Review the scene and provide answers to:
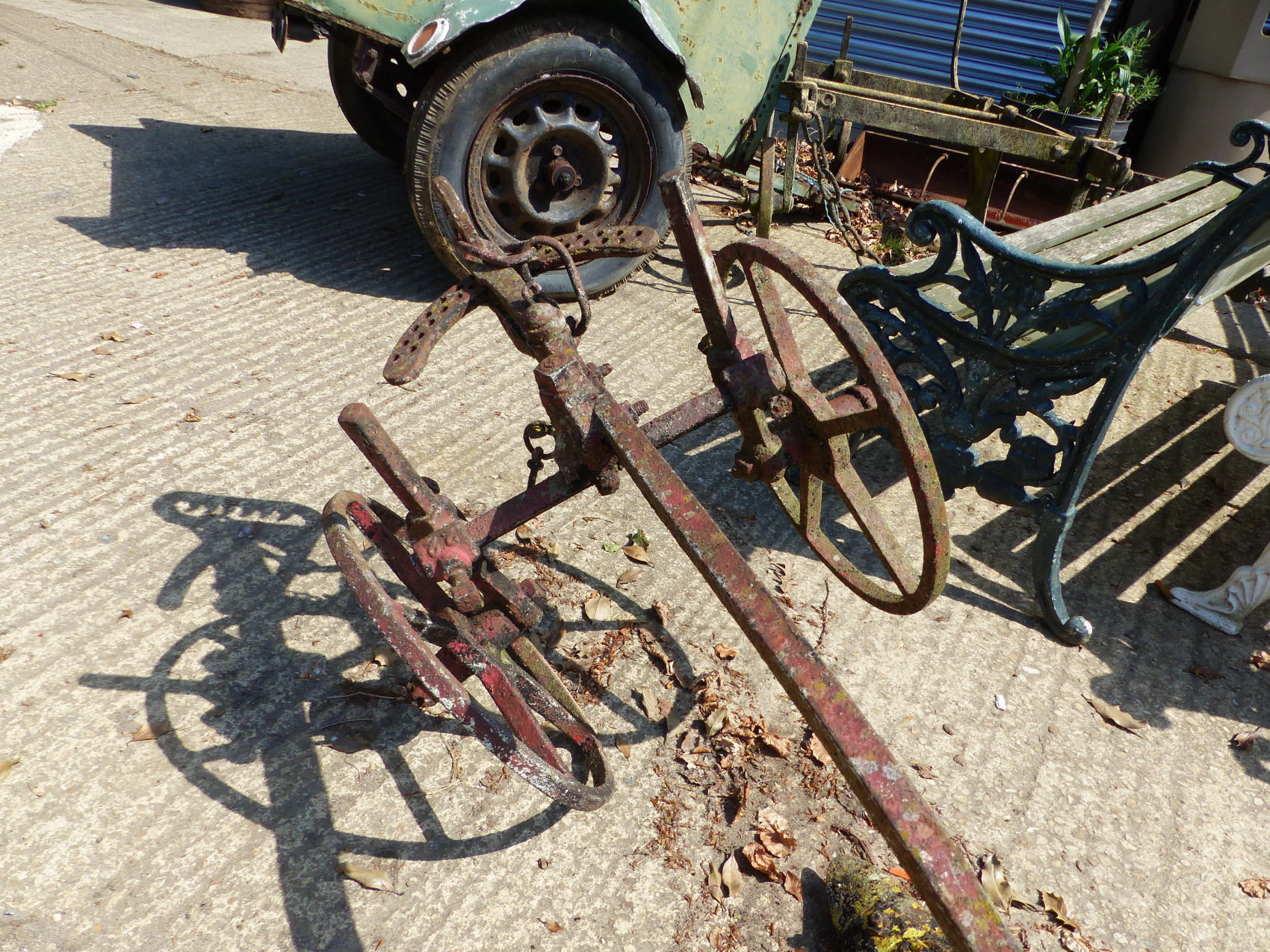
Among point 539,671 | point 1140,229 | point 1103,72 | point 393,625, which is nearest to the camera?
point 393,625

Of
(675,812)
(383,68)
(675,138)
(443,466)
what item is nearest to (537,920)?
(675,812)

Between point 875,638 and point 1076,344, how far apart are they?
4.11 ft

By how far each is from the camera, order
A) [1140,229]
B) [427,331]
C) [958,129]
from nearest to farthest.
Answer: [427,331] < [1140,229] < [958,129]

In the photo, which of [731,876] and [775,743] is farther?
[775,743]

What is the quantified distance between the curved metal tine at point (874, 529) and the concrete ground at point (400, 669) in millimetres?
674

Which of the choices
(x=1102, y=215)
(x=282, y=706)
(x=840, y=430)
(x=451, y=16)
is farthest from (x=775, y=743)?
(x=451, y=16)

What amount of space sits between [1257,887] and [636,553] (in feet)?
6.22

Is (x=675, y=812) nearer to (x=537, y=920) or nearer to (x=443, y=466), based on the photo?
(x=537, y=920)

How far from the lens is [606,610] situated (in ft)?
8.51

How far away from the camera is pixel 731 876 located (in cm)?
193

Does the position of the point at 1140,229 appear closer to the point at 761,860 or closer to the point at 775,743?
the point at 775,743

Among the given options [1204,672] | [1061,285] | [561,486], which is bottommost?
[1204,672]

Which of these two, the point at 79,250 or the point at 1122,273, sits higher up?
the point at 1122,273

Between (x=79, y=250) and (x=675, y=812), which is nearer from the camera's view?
(x=675, y=812)
